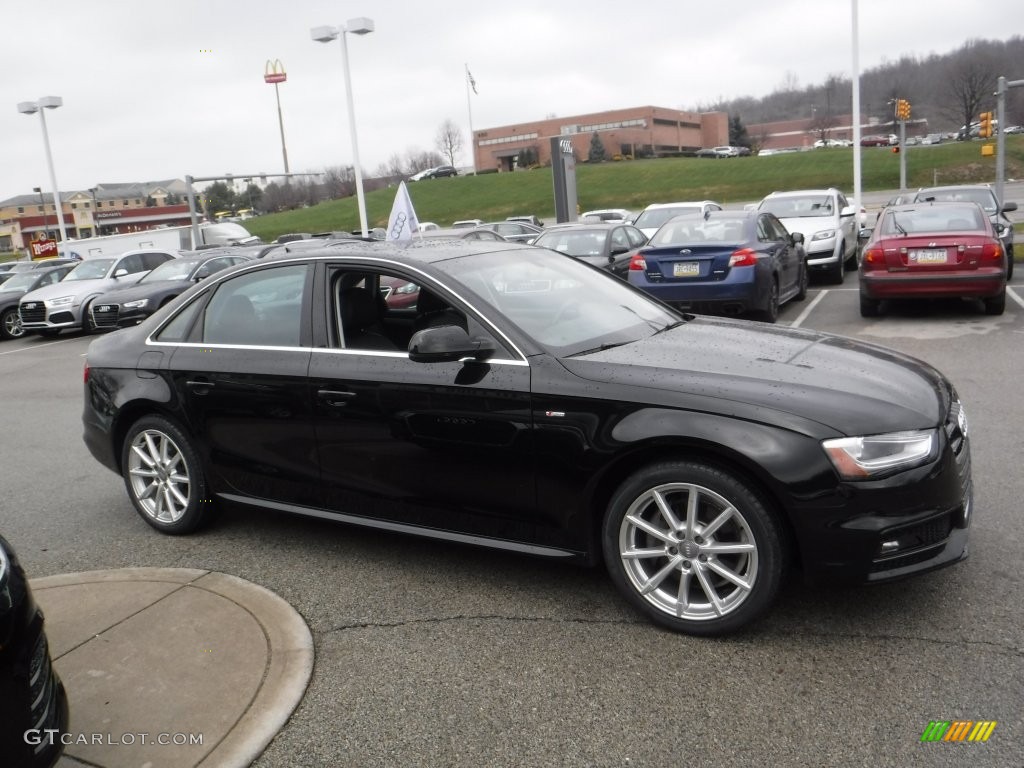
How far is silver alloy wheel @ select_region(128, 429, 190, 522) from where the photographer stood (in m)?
5.07

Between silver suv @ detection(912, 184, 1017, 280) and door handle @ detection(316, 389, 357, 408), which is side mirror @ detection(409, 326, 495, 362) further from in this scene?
silver suv @ detection(912, 184, 1017, 280)

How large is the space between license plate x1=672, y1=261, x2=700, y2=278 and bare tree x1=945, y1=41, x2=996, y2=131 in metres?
86.0

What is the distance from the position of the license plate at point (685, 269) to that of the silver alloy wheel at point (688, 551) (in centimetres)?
785

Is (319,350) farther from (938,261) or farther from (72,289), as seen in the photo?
(72,289)

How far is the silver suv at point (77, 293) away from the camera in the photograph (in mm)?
18047

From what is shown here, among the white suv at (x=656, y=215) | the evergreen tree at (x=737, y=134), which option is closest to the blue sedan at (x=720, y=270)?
the white suv at (x=656, y=215)

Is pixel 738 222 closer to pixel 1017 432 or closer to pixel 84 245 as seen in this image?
pixel 1017 432

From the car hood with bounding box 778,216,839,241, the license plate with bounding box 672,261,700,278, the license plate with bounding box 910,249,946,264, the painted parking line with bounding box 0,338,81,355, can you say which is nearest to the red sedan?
the license plate with bounding box 910,249,946,264

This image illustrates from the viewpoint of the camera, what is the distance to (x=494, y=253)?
475 cm

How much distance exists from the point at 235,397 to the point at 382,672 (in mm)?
1883

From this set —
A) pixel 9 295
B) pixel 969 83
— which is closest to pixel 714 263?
pixel 9 295

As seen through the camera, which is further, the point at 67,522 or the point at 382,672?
the point at 67,522

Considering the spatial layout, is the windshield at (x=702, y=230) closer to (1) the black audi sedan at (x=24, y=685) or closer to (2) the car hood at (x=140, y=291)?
(2) the car hood at (x=140, y=291)

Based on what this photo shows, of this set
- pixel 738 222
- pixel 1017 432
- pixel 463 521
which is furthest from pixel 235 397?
pixel 738 222
